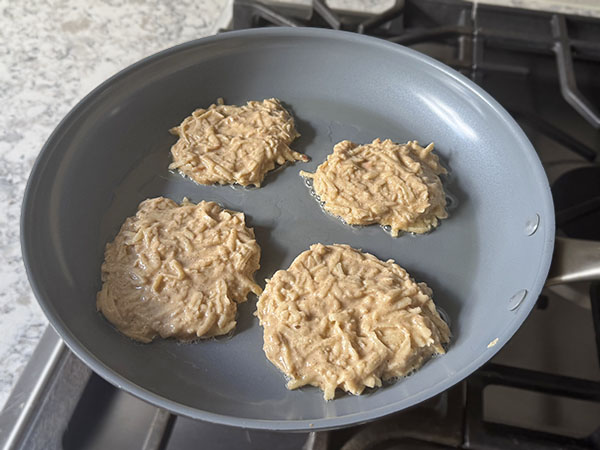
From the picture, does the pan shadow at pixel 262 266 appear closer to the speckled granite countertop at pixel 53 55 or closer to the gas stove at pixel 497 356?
the gas stove at pixel 497 356

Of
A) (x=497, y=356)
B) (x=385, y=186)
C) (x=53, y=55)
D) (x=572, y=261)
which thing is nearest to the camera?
(x=572, y=261)

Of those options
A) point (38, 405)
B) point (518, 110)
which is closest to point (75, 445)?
point (38, 405)

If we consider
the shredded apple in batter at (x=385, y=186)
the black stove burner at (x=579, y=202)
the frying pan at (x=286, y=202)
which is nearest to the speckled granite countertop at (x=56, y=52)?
the frying pan at (x=286, y=202)

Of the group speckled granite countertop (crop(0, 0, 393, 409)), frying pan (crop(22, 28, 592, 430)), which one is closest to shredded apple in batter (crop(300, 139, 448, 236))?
frying pan (crop(22, 28, 592, 430))

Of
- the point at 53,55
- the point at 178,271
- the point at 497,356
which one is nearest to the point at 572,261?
the point at 497,356

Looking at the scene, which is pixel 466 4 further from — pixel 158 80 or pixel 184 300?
pixel 184 300

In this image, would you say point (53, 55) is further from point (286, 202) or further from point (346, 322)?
point (346, 322)
